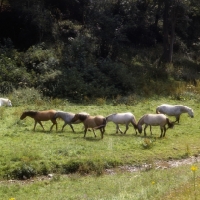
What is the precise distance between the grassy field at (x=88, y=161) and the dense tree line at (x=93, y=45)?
8.94 meters

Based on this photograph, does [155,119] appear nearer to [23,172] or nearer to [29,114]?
[29,114]

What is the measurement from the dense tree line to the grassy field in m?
8.94

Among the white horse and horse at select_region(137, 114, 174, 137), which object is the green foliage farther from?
the white horse

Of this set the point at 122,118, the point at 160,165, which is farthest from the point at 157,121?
the point at 160,165

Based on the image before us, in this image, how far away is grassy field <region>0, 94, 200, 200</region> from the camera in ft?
42.3

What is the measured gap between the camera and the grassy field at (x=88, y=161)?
42.3 ft

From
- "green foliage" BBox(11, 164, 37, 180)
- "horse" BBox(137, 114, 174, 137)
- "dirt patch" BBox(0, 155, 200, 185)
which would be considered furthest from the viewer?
"horse" BBox(137, 114, 174, 137)

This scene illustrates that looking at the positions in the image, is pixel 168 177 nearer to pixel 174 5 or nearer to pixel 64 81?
pixel 64 81

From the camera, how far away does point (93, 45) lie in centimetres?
3681

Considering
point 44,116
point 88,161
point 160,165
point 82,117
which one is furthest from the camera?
point 44,116

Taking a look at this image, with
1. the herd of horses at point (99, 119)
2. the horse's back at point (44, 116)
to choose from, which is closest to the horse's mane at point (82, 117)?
the herd of horses at point (99, 119)

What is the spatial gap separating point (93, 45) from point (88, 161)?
21890 mm

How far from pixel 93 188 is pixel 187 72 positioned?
89.6 ft

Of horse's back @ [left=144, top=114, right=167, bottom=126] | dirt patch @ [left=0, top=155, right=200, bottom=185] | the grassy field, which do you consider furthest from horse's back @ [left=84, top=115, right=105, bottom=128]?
dirt patch @ [left=0, top=155, right=200, bottom=185]
